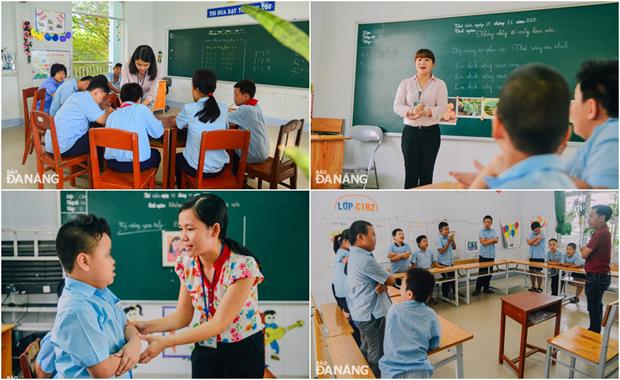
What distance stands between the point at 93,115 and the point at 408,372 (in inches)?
71.1

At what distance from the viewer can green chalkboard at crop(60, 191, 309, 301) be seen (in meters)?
2.06

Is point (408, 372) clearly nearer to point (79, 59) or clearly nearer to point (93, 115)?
point (93, 115)

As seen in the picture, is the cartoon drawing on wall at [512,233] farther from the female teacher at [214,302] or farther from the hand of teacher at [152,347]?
the hand of teacher at [152,347]

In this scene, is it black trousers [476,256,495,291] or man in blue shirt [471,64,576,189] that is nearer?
man in blue shirt [471,64,576,189]

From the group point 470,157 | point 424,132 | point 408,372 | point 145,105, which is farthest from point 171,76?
point 408,372

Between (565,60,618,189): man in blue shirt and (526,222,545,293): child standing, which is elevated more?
(565,60,618,189): man in blue shirt

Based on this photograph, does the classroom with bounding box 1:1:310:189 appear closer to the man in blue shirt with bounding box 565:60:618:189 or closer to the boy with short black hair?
the boy with short black hair

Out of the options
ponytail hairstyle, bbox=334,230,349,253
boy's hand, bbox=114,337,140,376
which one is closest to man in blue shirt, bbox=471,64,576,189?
ponytail hairstyle, bbox=334,230,349,253

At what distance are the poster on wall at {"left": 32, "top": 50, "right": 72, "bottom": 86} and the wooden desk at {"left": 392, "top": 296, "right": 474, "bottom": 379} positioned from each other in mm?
1934

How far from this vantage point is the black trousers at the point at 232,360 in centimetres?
199

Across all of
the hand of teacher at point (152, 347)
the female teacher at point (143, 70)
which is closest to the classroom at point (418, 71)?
the female teacher at point (143, 70)

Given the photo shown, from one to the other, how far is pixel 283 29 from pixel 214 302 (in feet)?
3.74

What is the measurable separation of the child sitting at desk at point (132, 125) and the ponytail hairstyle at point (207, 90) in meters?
0.20

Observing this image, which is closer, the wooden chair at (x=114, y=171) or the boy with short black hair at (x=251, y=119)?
the wooden chair at (x=114, y=171)
